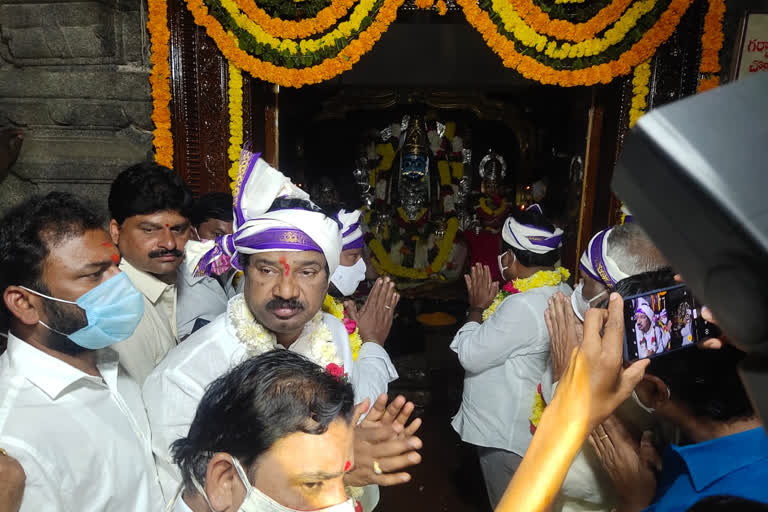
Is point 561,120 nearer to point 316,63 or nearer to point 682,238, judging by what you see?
point 316,63

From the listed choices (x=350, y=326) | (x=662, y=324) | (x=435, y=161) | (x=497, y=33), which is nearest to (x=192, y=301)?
(x=350, y=326)

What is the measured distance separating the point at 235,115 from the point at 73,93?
50.1 inches

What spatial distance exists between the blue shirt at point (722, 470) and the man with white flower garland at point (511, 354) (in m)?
1.48

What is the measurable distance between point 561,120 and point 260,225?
5.40 metres

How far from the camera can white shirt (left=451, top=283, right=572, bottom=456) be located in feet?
9.19

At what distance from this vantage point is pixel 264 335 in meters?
2.03

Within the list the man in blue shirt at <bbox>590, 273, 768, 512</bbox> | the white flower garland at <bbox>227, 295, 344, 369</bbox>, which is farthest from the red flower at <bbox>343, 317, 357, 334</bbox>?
the man in blue shirt at <bbox>590, 273, 768, 512</bbox>

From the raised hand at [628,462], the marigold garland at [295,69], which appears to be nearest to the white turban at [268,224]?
the raised hand at [628,462]

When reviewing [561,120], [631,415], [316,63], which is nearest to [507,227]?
[631,415]

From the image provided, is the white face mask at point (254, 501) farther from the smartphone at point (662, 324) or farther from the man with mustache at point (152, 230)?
the man with mustache at point (152, 230)

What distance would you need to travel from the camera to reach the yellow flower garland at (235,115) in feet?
13.2

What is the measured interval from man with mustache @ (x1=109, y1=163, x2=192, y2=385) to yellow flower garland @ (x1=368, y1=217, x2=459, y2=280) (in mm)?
5018

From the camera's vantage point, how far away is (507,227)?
322 cm

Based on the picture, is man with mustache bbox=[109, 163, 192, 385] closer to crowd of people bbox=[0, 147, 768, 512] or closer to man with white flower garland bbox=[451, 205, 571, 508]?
crowd of people bbox=[0, 147, 768, 512]
